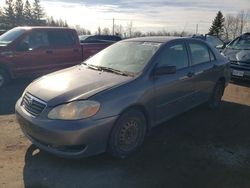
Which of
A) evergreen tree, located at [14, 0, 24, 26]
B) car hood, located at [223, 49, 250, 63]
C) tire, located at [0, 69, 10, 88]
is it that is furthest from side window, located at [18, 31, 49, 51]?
evergreen tree, located at [14, 0, 24, 26]

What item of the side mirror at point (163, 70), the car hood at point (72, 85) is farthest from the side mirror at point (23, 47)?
the side mirror at point (163, 70)

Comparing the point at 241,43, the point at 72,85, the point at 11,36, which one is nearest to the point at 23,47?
the point at 11,36

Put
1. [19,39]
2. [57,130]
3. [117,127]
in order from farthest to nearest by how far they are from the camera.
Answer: [19,39], [117,127], [57,130]

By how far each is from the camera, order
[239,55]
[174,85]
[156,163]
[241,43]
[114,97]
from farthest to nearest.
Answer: [241,43]
[239,55]
[174,85]
[156,163]
[114,97]

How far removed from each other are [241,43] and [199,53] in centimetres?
563

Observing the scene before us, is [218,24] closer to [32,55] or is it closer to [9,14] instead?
[9,14]

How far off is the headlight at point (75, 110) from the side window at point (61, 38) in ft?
19.5

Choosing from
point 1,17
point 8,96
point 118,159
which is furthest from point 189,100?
point 1,17

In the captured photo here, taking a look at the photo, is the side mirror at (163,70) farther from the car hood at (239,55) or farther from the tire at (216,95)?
the car hood at (239,55)

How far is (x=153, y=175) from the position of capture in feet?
12.7

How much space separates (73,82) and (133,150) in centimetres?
132

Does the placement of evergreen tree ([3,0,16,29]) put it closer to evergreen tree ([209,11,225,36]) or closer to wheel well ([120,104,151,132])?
→ evergreen tree ([209,11,225,36])

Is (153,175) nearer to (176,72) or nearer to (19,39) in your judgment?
(176,72)

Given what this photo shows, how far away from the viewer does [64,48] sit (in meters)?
9.51
